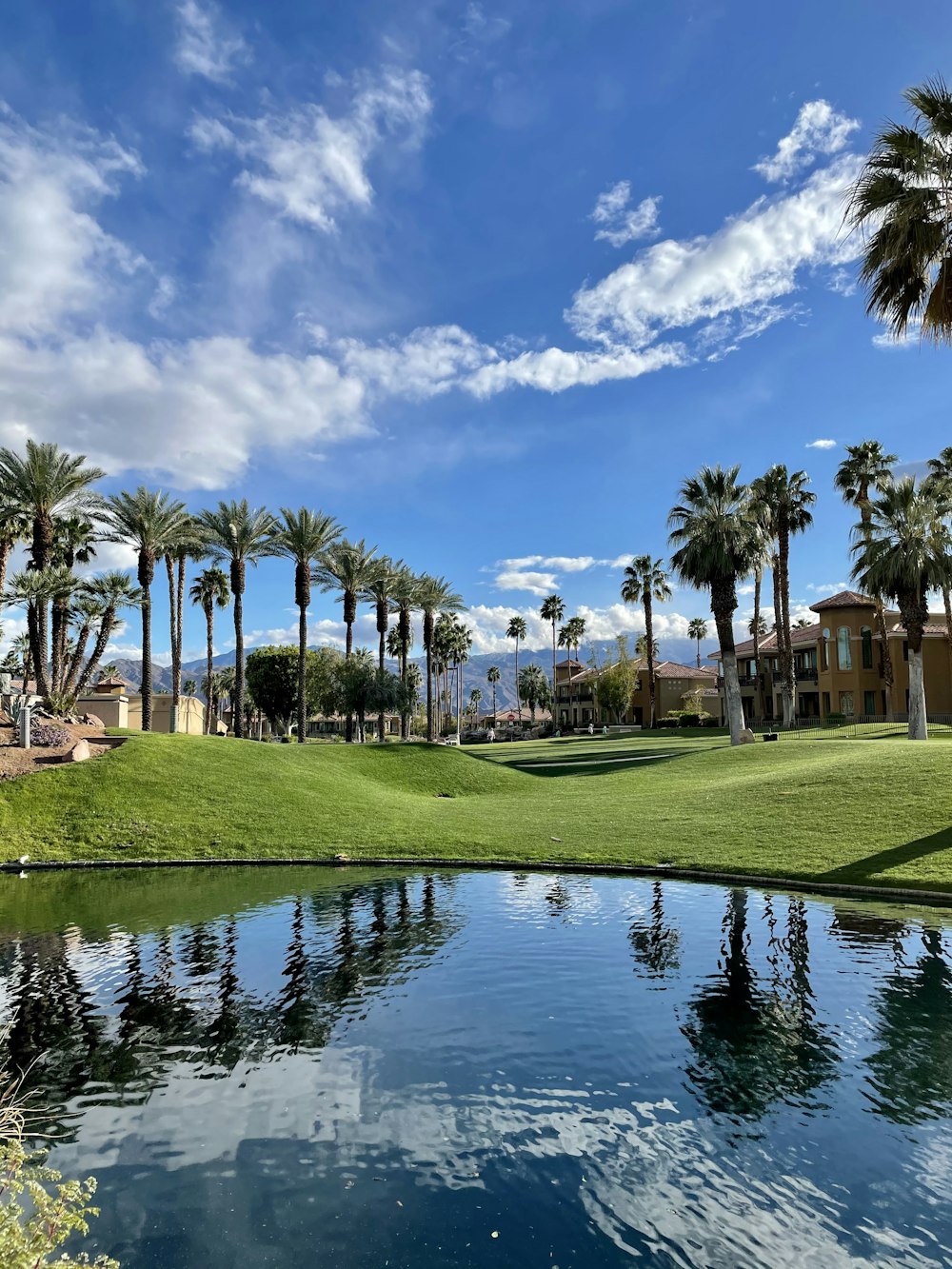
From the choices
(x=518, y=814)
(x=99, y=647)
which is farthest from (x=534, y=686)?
(x=518, y=814)

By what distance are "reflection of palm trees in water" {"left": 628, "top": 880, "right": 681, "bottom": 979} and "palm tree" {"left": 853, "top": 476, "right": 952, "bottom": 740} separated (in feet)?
104

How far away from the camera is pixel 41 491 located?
42969mm

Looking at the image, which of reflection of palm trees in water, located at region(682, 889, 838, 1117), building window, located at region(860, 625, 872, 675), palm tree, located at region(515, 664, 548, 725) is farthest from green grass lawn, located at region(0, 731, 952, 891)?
palm tree, located at region(515, 664, 548, 725)

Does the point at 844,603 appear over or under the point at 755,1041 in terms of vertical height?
over

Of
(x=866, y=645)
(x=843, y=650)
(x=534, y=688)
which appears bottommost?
(x=534, y=688)

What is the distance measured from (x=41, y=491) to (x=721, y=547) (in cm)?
4043

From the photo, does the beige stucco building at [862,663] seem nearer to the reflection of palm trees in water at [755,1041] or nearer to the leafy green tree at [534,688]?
the reflection of palm trees in water at [755,1041]

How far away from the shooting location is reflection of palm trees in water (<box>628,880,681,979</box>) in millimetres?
12461

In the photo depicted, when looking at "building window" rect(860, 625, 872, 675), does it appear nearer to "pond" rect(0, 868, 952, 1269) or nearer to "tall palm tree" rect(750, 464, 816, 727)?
"tall palm tree" rect(750, 464, 816, 727)

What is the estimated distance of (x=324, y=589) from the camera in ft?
201

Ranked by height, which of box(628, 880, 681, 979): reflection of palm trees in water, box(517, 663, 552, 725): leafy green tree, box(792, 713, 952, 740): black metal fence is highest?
box(517, 663, 552, 725): leafy green tree

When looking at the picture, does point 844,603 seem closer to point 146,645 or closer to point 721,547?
point 721,547

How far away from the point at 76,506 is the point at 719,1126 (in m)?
49.0

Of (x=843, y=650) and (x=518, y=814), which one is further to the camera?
(x=843, y=650)
